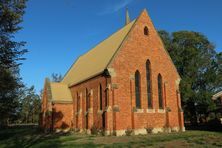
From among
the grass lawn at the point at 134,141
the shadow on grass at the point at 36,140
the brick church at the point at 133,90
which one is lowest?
the shadow on grass at the point at 36,140

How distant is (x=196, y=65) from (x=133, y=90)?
22.4m

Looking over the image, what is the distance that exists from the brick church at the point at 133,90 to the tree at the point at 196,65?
47.0 ft

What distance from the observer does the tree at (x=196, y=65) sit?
45062mm

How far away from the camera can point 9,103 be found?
40594mm

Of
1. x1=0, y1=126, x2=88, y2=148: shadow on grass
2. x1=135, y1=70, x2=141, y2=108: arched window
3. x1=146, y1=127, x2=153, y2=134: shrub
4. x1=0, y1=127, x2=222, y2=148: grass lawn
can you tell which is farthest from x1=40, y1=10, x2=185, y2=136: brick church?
x1=0, y1=126, x2=88, y2=148: shadow on grass

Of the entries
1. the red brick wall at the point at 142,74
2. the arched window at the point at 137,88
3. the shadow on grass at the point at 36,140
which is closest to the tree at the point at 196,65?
the red brick wall at the point at 142,74

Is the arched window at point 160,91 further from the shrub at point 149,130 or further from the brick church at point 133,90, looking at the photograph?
the shrub at point 149,130

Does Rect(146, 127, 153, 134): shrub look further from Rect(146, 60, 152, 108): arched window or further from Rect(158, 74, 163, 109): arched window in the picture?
Rect(158, 74, 163, 109): arched window

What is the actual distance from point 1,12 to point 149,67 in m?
17.3

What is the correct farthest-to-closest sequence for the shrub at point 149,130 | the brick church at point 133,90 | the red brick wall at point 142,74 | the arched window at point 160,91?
1. the arched window at point 160,91
2. the shrub at point 149,130
3. the red brick wall at point 142,74
4. the brick church at point 133,90

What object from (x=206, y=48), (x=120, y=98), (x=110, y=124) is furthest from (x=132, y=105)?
(x=206, y=48)

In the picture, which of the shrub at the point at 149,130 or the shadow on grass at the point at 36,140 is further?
the shrub at the point at 149,130

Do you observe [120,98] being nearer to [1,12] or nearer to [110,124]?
[110,124]

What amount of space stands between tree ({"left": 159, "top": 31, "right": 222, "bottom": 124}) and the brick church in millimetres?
14313
